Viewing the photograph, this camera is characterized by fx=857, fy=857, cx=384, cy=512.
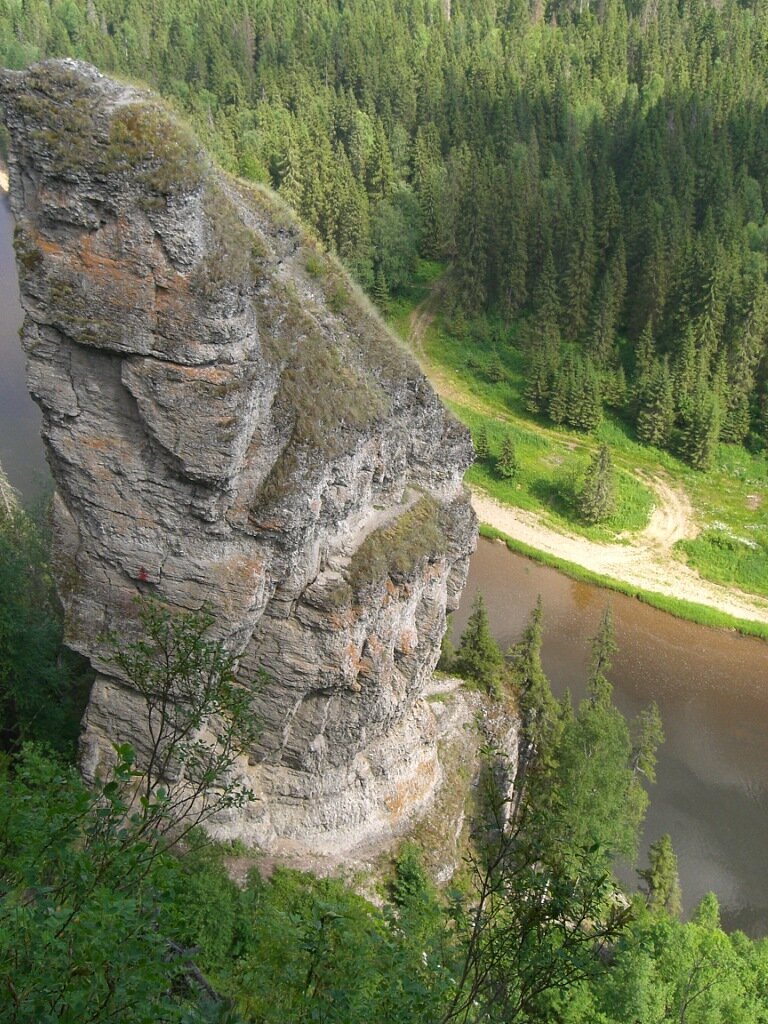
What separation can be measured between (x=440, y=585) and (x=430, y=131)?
71.8 meters

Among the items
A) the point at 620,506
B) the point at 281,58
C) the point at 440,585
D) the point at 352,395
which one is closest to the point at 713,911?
the point at 440,585

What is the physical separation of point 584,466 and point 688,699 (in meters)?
18.6

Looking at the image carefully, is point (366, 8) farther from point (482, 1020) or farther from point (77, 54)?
point (482, 1020)

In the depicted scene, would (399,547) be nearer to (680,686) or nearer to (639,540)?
(680,686)

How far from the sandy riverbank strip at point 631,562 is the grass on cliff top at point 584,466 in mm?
766

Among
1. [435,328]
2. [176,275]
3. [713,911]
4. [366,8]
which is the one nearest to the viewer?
[176,275]

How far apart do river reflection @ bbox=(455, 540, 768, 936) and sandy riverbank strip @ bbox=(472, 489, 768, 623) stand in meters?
1.54

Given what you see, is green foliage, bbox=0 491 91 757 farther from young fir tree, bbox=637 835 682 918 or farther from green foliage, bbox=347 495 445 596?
young fir tree, bbox=637 835 682 918

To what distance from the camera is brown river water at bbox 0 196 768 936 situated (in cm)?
3028

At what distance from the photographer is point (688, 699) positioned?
37.9 m

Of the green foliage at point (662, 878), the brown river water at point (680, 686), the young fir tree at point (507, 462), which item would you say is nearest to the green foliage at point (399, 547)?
the green foliage at point (662, 878)

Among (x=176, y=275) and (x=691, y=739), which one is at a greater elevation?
(x=176, y=275)

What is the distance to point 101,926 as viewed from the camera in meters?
6.98

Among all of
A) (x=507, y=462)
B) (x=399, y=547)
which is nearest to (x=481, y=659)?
(x=399, y=547)
